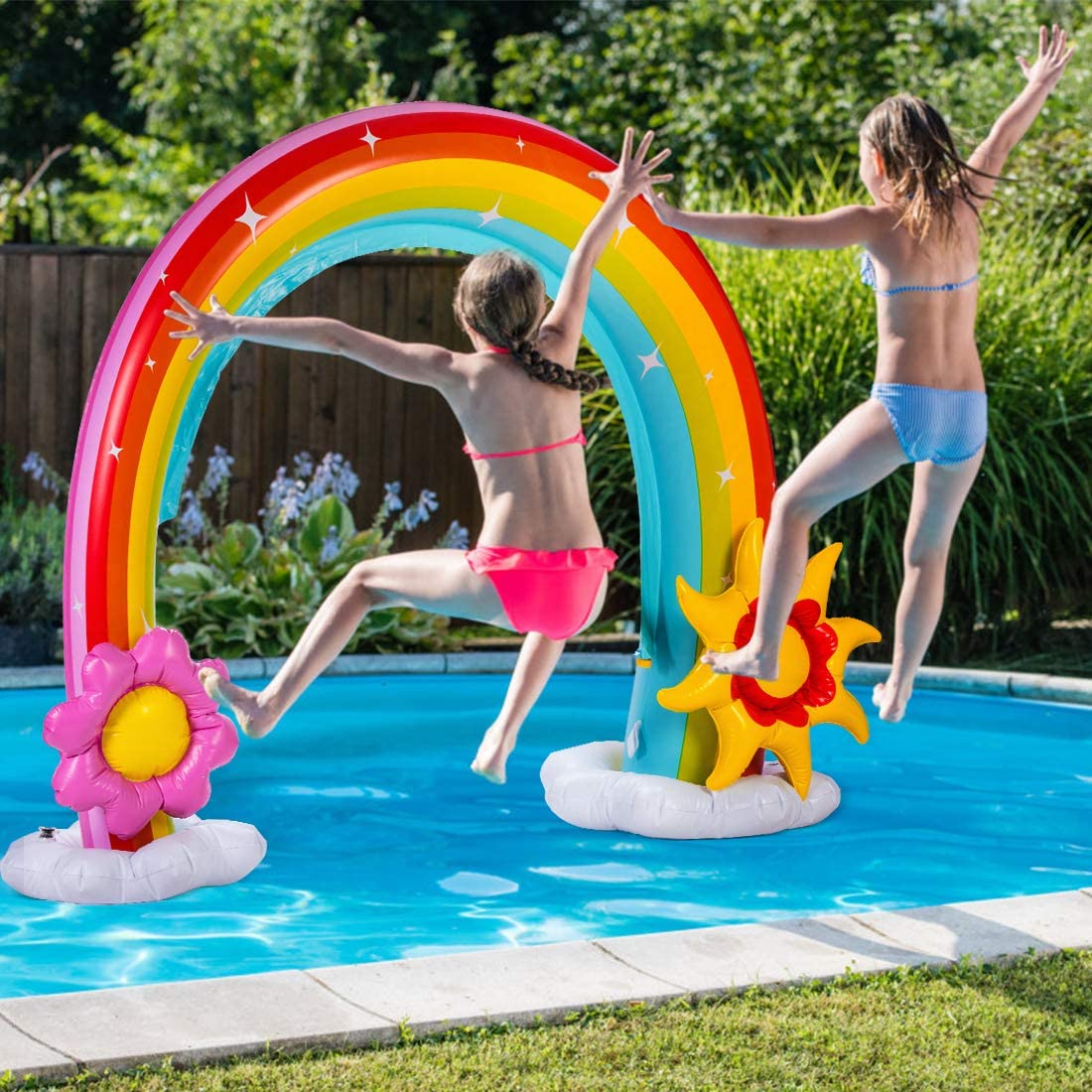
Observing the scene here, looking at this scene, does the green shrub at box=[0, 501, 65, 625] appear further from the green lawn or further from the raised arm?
the green lawn

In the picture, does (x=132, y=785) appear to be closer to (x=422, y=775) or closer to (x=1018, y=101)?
(x=422, y=775)

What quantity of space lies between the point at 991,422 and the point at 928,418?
5461mm

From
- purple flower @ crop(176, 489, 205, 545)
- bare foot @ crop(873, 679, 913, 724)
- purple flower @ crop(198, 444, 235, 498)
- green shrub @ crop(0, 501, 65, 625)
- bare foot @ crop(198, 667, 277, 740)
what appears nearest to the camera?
bare foot @ crop(873, 679, 913, 724)

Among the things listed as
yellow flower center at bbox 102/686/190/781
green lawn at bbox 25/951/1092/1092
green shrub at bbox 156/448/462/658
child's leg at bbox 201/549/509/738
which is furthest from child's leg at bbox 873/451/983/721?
green shrub at bbox 156/448/462/658

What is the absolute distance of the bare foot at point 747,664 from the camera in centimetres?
437

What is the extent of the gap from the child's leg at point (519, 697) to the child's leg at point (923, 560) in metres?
0.90

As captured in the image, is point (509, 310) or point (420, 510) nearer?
point (509, 310)

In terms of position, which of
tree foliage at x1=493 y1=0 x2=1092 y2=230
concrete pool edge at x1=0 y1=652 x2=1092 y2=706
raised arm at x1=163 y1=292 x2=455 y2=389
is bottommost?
concrete pool edge at x1=0 y1=652 x2=1092 y2=706

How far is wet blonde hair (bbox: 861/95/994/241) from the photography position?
3994 mm

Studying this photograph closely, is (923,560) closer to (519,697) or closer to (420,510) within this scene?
(519,697)

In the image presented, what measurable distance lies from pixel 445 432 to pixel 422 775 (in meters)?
4.59

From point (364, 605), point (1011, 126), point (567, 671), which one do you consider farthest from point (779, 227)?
point (567, 671)

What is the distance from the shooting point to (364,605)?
4719mm

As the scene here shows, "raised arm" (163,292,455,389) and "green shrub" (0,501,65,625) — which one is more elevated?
"raised arm" (163,292,455,389)
